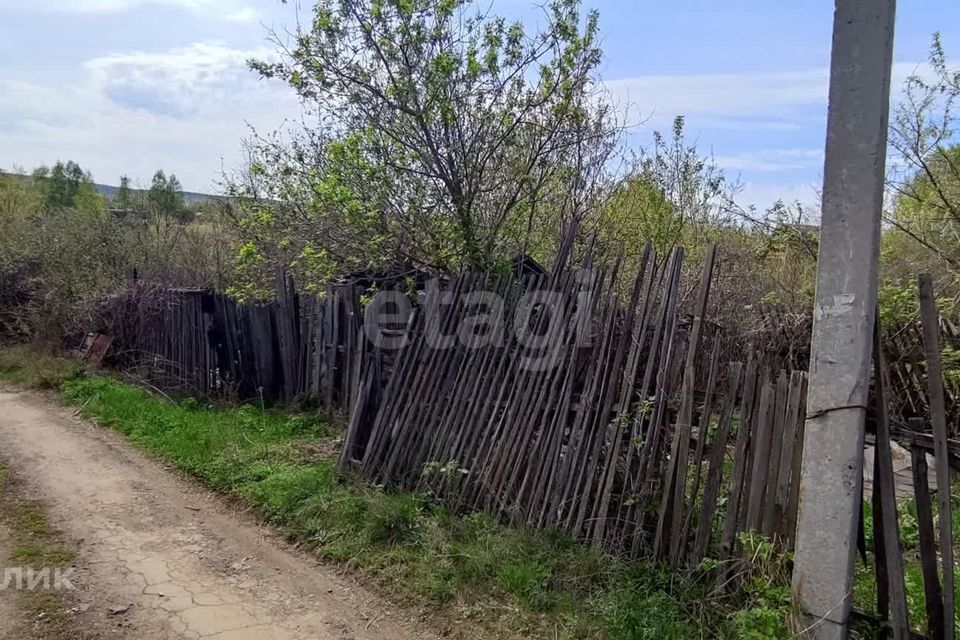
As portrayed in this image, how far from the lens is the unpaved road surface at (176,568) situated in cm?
354

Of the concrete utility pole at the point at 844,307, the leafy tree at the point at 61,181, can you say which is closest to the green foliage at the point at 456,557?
the concrete utility pole at the point at 844,307

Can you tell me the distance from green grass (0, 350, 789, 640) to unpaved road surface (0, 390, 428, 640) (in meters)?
0.21

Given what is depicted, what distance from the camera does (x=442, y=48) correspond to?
5.76m

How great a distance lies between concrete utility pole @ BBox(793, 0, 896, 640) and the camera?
8.27 feet

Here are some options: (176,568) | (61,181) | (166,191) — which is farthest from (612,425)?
(61,181)

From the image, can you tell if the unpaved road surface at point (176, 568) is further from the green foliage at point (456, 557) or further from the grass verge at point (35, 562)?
the green foliage at point (456, 557)

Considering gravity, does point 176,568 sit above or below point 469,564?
below

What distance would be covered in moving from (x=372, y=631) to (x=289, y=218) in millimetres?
→ 4945

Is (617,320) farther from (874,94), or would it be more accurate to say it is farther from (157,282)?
(157,282)

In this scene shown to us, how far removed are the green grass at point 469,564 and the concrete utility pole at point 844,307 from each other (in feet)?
1.28

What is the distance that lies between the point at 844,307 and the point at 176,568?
160 inches

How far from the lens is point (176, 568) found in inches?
164

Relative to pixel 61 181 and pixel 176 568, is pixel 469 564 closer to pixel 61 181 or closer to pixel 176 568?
pixel 176 568

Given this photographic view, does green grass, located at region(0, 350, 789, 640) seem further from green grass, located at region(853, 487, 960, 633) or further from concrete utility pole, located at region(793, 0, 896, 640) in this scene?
green grass, located at region(853, 487, 960, 633)
